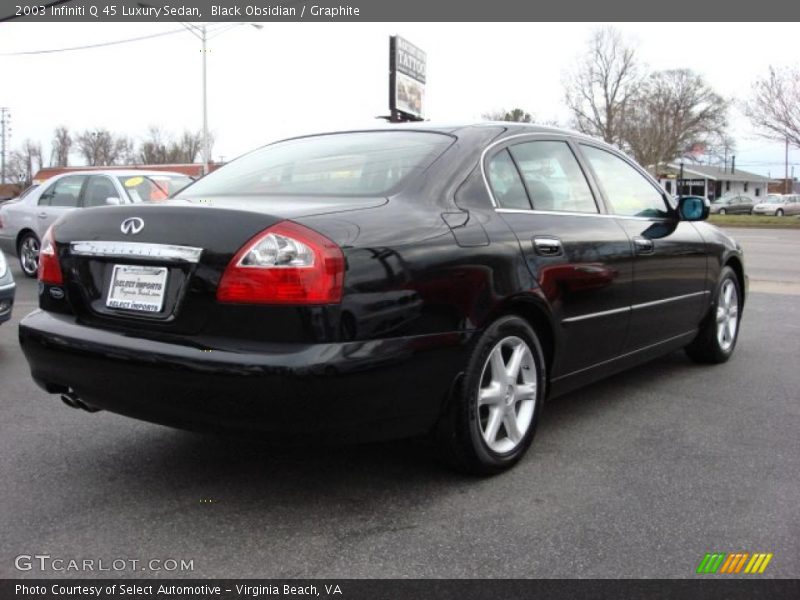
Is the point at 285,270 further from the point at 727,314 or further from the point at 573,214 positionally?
the point at 727,314

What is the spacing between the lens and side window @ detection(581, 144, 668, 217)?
4312 mm

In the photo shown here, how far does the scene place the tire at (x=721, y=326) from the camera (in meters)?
5.27

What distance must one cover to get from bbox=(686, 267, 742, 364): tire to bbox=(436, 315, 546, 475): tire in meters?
2.25

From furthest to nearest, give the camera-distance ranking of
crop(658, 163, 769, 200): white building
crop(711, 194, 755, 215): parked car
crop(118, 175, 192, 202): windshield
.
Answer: crop(658, 163, 769, 200): white building, crop(711, 194, 755, 215): parked car, crop(118, 175, 192, 202): windshield

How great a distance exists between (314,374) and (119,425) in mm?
1870

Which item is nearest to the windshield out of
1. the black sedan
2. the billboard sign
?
the black sedan

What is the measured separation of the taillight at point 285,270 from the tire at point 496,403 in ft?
2.44

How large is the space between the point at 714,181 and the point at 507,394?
90471 millimetres

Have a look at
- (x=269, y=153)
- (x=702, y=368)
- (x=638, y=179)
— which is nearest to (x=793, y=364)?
(x=702, y=368)

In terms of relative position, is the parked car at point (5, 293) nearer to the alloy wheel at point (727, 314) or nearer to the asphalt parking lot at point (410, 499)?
the asphalt parking lot at point (410, 499)

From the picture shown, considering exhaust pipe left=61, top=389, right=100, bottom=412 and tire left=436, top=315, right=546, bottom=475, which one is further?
exhaust pipe left=61, top=389, right=100, bottom=412

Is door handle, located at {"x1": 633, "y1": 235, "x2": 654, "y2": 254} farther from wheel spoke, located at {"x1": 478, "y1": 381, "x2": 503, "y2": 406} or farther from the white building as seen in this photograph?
A: the white building

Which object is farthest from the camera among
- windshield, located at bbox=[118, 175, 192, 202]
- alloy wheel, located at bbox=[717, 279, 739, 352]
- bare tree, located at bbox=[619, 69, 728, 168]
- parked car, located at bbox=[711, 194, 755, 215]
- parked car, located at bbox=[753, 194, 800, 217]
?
bare tree, located at bbox=[619, 69, 728, 168]
